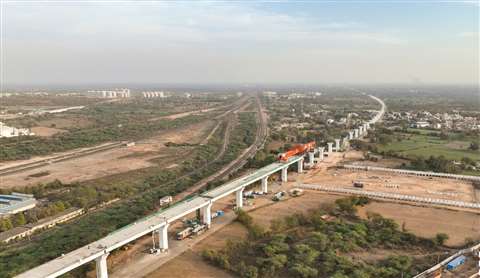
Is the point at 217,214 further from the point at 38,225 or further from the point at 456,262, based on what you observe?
the point at 456,262

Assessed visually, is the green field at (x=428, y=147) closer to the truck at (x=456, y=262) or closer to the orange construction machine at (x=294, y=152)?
the orange construction machine at (x=294, y=152)

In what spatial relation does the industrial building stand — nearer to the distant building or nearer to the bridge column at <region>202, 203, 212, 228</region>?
the bridge column at <region>202, 203, 212, 228</region>

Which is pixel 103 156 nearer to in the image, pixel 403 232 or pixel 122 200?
pixel 122 200

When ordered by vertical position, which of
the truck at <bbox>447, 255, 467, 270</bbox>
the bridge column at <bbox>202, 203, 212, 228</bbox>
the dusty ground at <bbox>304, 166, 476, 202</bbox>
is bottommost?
the truck at <bbox>447, 255, 467, 270</bbox>

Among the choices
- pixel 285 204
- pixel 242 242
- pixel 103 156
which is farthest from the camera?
pixel 103 156

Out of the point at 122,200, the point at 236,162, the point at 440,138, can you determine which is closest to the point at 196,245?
the point at 122,200

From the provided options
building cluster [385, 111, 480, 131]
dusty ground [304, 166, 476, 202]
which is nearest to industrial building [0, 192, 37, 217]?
dusty ground [304, 166, 476, 202]

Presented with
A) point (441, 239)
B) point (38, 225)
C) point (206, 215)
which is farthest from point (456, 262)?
point (38, 225)
